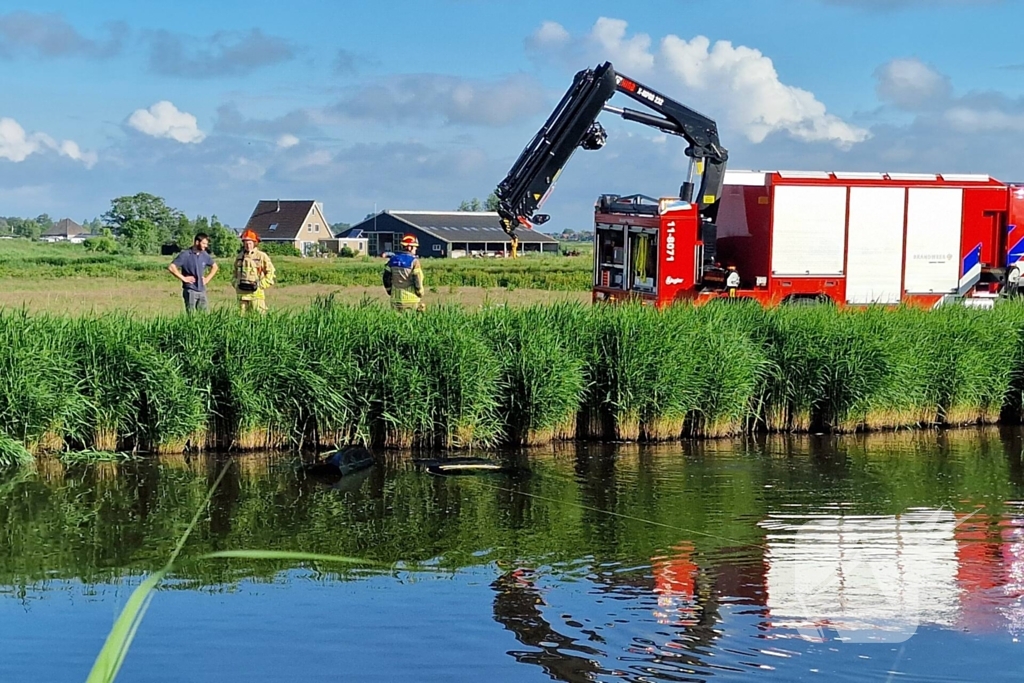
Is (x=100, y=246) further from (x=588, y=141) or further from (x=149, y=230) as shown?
(x=588, y=141)

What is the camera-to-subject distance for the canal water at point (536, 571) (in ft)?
22.9

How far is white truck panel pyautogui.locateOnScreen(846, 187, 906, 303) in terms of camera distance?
22375 millimetres

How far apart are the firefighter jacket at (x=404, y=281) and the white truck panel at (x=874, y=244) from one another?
9539 millimetres

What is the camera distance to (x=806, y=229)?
22.0 metres

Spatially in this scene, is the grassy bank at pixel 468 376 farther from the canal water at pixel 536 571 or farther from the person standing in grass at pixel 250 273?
the person standing in grass at pixel 250 273

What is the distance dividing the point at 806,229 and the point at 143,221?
266 feet

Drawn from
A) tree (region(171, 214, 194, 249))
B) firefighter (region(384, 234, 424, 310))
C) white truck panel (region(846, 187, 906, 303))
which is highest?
tree (region(171, 214, 194, 249))

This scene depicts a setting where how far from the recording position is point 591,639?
289 inches

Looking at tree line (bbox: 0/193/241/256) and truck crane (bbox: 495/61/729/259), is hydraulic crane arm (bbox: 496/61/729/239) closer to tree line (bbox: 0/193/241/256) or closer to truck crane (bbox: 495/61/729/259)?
truck crane (bbox: 495/61/729/259)

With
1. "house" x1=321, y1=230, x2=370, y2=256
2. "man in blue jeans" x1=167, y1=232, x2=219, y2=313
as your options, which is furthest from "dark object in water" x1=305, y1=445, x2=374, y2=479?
"house" x1=321, y1=230, x2=370, y2=256

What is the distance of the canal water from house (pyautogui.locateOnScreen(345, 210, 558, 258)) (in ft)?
274

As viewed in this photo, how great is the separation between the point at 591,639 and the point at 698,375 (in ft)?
26.4

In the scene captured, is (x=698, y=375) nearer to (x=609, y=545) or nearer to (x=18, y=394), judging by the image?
(x=609, y=545)

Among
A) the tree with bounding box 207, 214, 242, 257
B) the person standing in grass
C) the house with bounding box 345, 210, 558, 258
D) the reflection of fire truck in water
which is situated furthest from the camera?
the house with bounding box 345, 210, 558, 258
